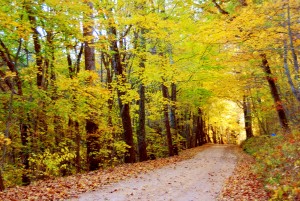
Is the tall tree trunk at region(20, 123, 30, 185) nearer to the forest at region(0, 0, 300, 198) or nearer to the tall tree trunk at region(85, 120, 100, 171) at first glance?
the forest at region(0, 0, 300, 198)

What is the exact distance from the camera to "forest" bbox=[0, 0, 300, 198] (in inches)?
370

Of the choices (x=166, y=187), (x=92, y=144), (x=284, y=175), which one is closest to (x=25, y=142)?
(x=92, y=144)

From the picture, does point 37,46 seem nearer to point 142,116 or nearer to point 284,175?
point 142,116

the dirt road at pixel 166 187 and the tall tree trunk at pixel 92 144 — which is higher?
the tall tree trunk at pixel 92 144

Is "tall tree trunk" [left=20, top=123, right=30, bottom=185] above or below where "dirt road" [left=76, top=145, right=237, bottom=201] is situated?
above

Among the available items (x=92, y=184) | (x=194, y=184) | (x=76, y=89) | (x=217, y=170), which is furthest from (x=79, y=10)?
(x=217, y=170)

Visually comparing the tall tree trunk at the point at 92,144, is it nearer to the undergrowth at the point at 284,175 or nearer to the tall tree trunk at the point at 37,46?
the tall tree trunk at the point at 37,46

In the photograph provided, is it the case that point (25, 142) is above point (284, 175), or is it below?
above

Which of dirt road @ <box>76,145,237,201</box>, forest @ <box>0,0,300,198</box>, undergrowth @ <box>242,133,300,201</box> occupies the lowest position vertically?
dirt road @ <box>76,145,237,201</box>

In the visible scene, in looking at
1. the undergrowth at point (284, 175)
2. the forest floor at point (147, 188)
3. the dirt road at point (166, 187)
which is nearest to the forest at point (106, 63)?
the forest floor at point (147, 188)

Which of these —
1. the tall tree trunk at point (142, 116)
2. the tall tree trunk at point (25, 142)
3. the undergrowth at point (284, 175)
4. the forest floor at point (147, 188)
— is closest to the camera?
the undergrowth at point (284, 175)

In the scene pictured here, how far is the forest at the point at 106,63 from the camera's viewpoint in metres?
9.39

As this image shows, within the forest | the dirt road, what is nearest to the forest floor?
the dirt road

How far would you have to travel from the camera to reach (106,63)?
52.4ft
